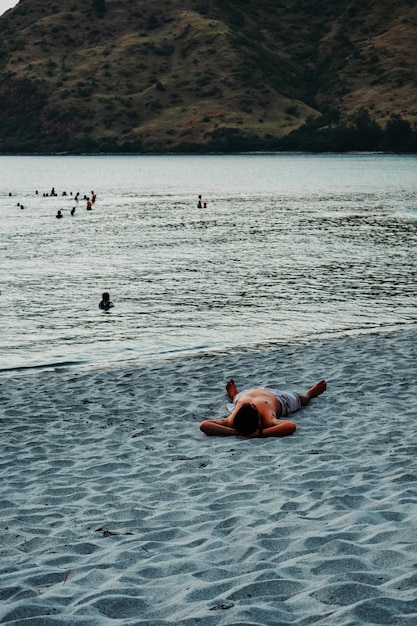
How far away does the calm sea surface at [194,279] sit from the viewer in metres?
22.8

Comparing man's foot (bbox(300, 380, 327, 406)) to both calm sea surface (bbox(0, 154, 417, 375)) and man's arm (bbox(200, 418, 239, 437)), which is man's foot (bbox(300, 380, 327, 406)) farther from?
calm sea surface (bbox(0, 154, 417, 375))

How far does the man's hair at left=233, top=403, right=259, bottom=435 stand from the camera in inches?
458

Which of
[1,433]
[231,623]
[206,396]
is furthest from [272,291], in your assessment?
[231,623]

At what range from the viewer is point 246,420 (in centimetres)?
1166

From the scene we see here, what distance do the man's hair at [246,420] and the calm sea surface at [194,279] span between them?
328 inches

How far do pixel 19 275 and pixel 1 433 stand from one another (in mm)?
24217

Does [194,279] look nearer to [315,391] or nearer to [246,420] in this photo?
[315,391]

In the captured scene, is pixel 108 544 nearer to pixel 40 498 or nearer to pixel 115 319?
pixel 40 498

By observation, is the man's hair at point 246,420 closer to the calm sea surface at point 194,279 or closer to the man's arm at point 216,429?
the man's arm at point 216,429

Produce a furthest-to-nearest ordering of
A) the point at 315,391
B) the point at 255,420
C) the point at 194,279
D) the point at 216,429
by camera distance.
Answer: the point at 194,279 → the point at 315,391 → the point at 216,429 → the point at 255,420

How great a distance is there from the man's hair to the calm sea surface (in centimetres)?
832

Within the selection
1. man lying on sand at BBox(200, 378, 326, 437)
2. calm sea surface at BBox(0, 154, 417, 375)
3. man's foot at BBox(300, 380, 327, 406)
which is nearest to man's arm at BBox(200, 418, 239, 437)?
man lying on sand at BBox(200, 378, 326, 437)

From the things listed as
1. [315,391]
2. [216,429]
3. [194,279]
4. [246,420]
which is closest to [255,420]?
[246,420]

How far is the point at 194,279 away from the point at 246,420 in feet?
77.3
